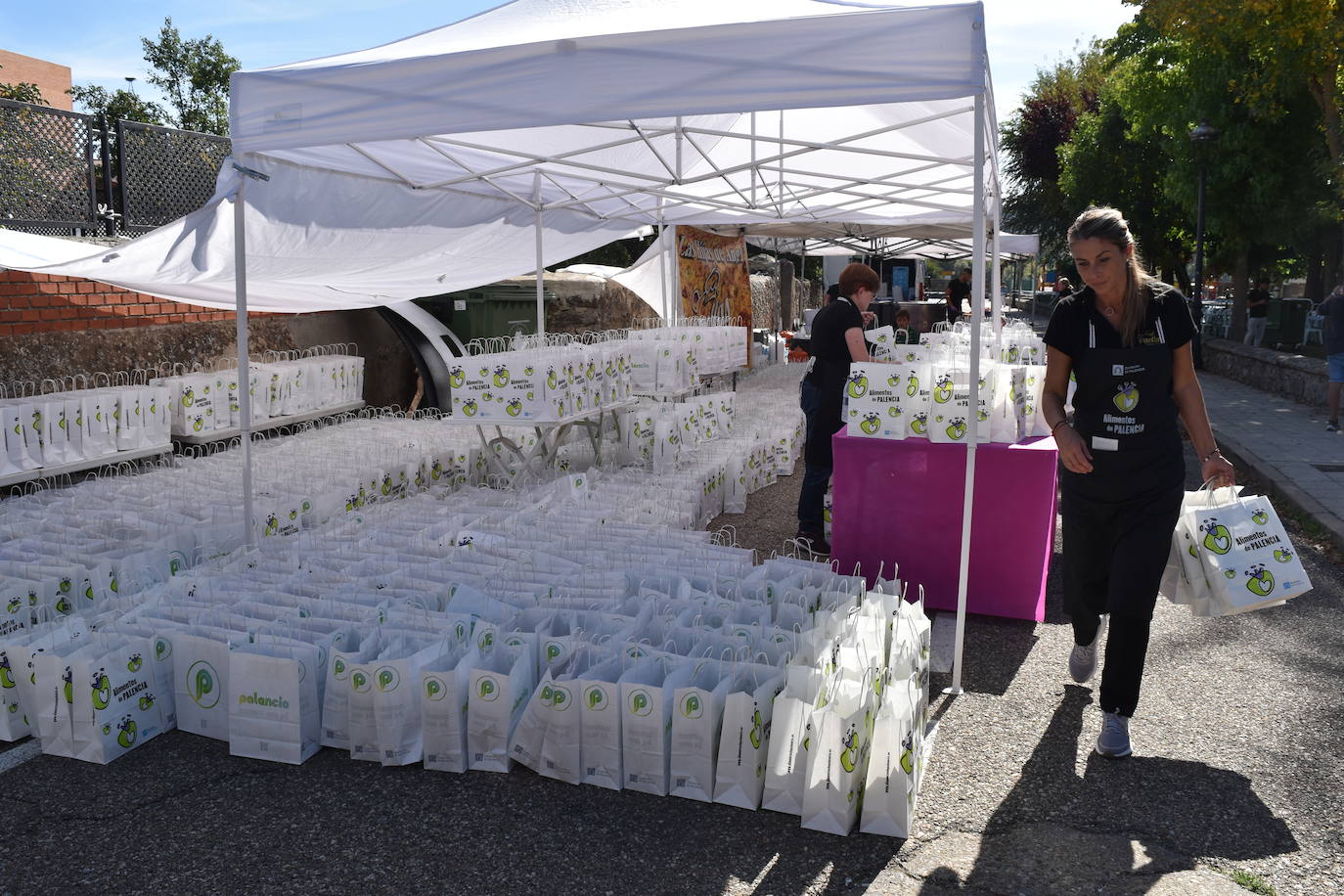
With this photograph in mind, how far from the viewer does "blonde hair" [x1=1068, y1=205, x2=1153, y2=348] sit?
3.41 meters

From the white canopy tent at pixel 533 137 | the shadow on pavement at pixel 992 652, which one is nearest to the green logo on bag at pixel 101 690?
the white canopy tent at pixel 533 137

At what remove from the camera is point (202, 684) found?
3.61 metres

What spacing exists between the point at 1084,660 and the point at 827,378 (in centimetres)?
264

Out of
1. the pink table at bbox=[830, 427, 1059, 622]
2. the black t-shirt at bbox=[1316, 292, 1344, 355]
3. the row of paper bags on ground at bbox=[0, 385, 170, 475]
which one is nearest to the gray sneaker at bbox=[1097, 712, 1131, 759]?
the pink table at bbox=[830, 427, 1059, 622]

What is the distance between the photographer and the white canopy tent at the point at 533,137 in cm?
375

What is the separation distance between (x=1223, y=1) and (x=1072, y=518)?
41.8ft

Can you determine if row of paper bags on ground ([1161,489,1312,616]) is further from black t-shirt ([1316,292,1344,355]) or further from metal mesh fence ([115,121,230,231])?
metal mesh fence ([115,121,230,231])

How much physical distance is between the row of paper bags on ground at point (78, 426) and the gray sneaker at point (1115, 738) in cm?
587

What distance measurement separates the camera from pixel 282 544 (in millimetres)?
4797

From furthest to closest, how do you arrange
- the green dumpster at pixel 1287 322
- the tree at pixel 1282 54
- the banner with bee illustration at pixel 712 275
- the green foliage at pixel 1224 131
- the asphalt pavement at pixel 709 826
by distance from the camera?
the green dumpster at pixel 1287 322
the green foliage at pixel 1224 131
the tree at pixel 1282 54
the banner with bee illustration at pixel 712 275
the asphalt pavement at pixel 709 826

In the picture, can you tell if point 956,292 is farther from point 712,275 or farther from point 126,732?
point 126,732

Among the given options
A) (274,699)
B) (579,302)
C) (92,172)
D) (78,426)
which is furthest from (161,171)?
(274,699)

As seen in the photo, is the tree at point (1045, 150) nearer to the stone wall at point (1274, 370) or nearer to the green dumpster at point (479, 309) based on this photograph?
the stone wall at point (1274, 370)

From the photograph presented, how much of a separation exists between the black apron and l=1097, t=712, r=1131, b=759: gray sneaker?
0.38 metres
